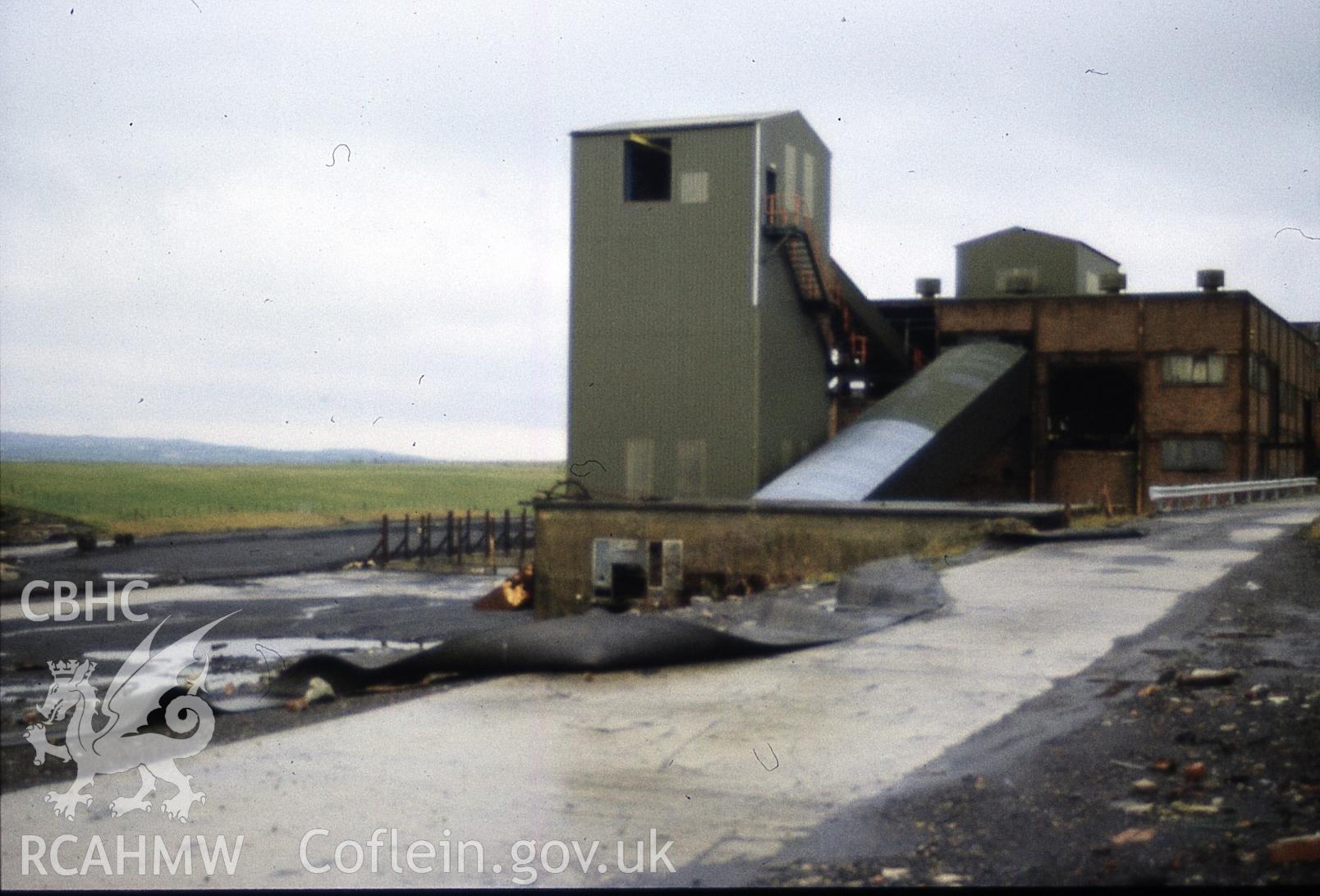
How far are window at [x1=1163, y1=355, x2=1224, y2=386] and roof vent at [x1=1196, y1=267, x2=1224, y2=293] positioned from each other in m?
2.80

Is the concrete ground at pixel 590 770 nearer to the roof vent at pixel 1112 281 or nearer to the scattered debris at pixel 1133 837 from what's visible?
the scattered debris at pixel 1133 837

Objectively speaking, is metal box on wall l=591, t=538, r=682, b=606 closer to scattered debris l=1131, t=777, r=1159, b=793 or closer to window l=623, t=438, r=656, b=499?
window l=623, t=438, r=656, b=499

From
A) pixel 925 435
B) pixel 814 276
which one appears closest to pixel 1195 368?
pixel 925 435

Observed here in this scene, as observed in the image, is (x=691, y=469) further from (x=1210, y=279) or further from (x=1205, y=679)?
(x=1205, y=679)

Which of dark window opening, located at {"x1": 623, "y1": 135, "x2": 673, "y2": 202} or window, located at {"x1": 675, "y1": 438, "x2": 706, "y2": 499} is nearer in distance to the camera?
window, located at {"x1": 675, "y1": 438, "x2": 706, "y2": 499}

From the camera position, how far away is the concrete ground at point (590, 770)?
4344mm

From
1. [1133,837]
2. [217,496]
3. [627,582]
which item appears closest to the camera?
[1133,837]

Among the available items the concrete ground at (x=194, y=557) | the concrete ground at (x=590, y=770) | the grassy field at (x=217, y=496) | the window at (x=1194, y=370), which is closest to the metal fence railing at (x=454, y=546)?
the concrete ground at (x=194, y=557)

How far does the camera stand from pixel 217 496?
3194 inches

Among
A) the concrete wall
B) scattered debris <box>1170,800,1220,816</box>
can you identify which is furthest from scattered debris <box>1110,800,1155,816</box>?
the concrete wall

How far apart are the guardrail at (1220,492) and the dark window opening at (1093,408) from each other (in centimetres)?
364

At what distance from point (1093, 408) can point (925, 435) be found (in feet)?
37.4

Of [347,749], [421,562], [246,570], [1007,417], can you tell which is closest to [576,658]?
[347,749]

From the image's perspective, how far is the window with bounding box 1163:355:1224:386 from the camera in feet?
117
